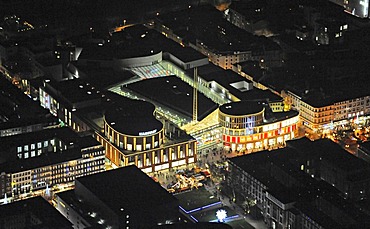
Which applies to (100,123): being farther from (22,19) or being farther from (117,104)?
(22,19)

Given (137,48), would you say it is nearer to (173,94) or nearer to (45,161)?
(173,94)

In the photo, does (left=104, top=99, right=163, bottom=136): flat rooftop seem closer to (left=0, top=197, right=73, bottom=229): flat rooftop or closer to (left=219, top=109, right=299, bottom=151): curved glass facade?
(left=219, top=109, right=299, bottom=151): curved glass facade

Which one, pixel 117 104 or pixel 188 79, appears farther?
pixel 188 79

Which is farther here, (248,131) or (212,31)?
(212,31)

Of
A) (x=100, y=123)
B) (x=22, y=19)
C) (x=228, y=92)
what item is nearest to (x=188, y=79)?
(x=228, y=92)

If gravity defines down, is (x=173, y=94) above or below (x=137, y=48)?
below

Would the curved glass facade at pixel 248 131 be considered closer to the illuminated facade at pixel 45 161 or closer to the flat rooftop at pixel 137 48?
the illuminated facade at pixel 45 161

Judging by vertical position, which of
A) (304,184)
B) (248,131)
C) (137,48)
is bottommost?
(248,131)

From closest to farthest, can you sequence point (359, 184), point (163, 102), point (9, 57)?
point (359, 184)
point (163, 102)
point (9, 57)

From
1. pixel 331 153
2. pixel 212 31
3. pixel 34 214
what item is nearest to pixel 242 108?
pixel 331 153
